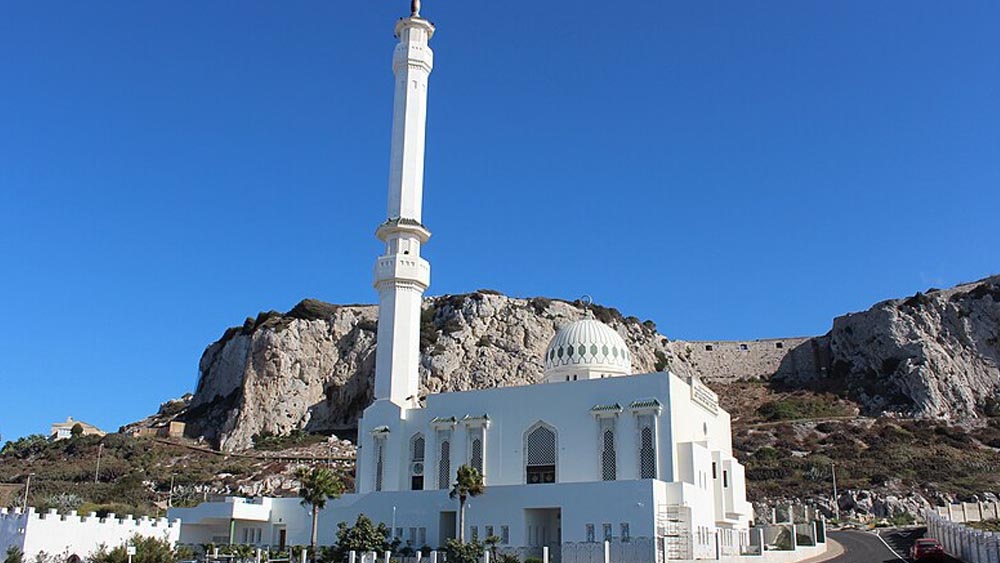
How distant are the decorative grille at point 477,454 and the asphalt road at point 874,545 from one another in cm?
1379

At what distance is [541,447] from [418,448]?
608 cm

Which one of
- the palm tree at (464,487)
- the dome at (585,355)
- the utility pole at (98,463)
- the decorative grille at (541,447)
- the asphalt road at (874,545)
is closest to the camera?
the asphalt road at (874,545)

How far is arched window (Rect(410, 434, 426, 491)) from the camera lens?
37.9 meters

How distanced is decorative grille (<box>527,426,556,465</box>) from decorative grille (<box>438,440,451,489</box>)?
372 centimetres

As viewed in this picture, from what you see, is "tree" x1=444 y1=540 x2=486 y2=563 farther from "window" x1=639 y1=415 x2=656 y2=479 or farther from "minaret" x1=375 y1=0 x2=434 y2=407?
"minaret" x1=375 y1=0 x2=434 y2=407

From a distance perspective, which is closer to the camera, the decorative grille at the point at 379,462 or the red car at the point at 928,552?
the red car at the point at 928,552

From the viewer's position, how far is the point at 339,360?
8294 centimetres

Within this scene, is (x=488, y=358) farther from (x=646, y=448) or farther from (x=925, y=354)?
(x=646, y=448)

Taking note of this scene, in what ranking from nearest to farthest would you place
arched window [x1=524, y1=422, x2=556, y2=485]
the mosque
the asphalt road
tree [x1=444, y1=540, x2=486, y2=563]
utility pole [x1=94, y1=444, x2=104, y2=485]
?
1. tree [x1=444, y1=540, x2=486, y2=563]
2. the asphalt road
3. the mosque
4. arched window [x1=524, y1=422, x2=556, y2=485]
5. utility pole [x1=94, y1=444, x2=104, y2=485]

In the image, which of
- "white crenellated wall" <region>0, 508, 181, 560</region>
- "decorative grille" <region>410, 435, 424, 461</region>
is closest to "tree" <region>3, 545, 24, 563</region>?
"white crenellated wall" <region>0, 508, 181, 560</region>

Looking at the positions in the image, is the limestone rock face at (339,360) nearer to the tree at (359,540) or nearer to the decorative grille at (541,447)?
the decorative grille at (541,447)

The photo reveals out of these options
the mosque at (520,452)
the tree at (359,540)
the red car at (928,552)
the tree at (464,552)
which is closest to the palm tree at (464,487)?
the mosque at (520,452)

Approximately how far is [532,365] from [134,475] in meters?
34.8

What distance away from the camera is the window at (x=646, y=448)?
33.1m
